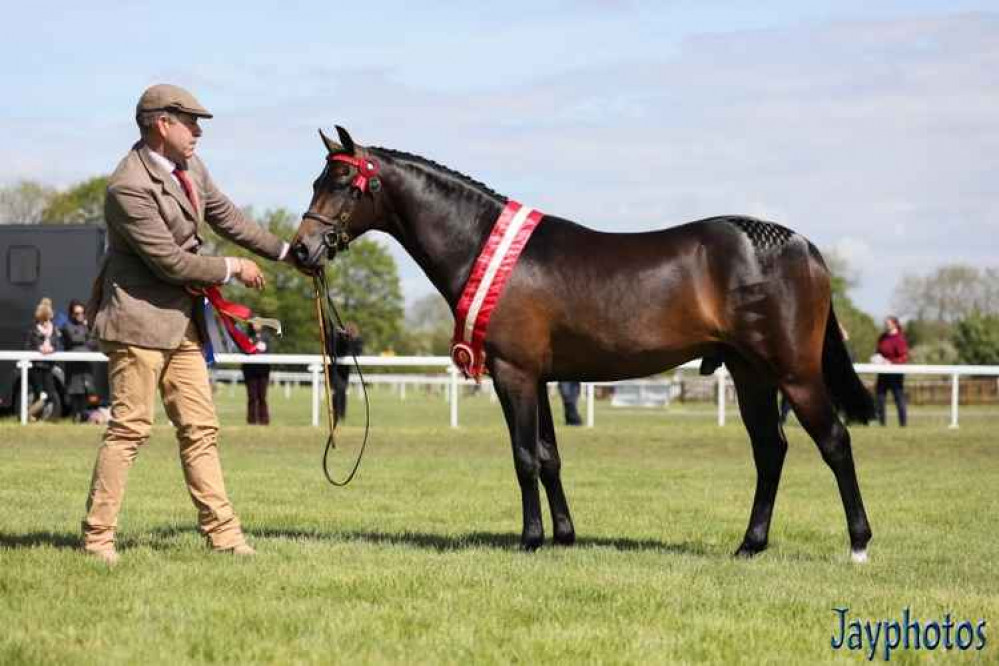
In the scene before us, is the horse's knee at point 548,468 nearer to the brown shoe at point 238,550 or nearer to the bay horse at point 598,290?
the bay horse at point 598,290

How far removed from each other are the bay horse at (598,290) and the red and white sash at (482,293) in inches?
2.1

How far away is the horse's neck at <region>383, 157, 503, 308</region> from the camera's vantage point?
8008 millimetres

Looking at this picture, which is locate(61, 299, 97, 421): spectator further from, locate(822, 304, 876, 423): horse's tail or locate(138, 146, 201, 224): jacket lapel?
locate(822, 304, 876, 423): horse's tail

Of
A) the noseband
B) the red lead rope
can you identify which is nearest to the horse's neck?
the noseband

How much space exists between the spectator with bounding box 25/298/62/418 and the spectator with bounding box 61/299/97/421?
251mm

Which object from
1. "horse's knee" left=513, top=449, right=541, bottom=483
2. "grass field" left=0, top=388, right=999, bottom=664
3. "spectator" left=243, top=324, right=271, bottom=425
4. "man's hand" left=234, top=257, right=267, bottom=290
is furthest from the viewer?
"spectator" left=243, top=324, right=271, bottom=425

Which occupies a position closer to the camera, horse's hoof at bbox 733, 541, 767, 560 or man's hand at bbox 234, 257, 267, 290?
man's hand at bbox 234, 257, 267, 290

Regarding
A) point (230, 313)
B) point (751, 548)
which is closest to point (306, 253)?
point (230, 313)

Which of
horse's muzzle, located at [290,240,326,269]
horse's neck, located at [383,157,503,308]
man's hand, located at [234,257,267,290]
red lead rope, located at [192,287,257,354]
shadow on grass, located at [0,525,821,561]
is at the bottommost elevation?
shadow on grass, located at [0,525,821,561]

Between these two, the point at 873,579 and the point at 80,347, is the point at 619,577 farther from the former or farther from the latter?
the point at 80,347

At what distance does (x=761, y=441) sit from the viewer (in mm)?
8602

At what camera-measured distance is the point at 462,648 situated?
5.28 m

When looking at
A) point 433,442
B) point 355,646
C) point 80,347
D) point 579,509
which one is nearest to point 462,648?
→ point 355,646

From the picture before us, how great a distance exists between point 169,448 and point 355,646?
1235 centimetres
